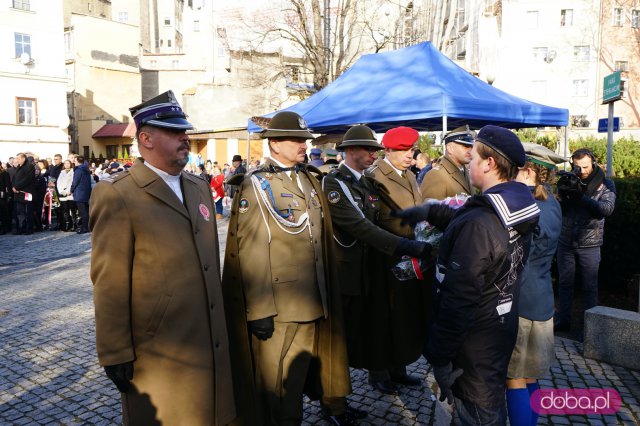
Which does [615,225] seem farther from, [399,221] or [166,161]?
[166,161]

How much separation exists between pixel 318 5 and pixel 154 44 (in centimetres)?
5227

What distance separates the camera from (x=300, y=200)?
3.50 m

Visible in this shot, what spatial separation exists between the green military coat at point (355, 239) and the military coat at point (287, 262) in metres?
0.40

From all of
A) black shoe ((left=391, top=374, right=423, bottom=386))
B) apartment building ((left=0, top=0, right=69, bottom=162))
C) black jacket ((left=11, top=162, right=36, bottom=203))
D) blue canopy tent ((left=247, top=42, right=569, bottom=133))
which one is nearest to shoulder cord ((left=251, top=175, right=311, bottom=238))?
black shoe ((left=391, top=374, right=423, bottom=386))

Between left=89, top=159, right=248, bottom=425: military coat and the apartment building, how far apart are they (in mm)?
34078

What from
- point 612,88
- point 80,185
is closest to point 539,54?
point 612,88

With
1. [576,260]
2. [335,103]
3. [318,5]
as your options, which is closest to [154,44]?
[318,5]

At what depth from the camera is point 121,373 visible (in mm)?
2480

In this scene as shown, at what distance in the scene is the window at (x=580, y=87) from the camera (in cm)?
3697

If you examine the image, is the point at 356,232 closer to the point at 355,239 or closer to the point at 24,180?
the point at 355,239

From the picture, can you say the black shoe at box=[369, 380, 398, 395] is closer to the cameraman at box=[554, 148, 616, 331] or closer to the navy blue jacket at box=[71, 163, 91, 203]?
the cameraman at box=[554, 148, 616, 331]

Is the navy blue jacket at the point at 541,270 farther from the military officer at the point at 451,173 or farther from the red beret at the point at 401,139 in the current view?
the red beret at the point at 401,139

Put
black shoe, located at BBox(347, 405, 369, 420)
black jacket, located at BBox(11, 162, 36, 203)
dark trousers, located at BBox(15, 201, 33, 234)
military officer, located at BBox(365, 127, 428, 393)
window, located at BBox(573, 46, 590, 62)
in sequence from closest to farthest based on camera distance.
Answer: black shoe, located at BBox(347, 405, 369, 420) → military officer, located at BBox(365, 127, 428, 393) → black jacket, located at BBox(11, 162, 36, 203) → dark trousers, located at BBox(15, 201, 33, 234) → window, located at BBox(573, 46, 590, 62)

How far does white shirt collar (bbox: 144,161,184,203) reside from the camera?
2.69 metres
